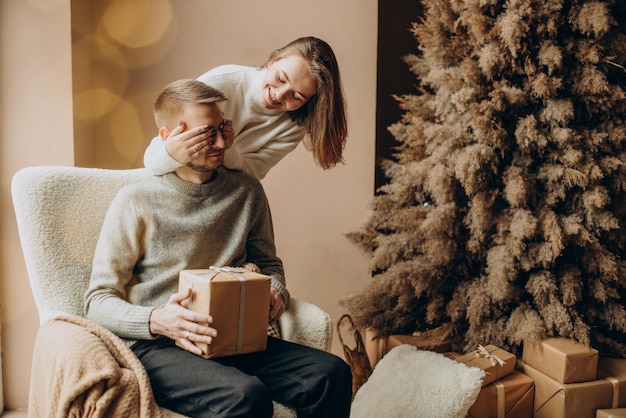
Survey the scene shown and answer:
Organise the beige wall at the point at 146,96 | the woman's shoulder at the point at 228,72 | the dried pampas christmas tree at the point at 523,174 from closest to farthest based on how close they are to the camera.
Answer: the woman's shoulder at the point at 228,72 → the dried pampas christmas tree at the point at 523,174 → the beige wall at the point at 146,96

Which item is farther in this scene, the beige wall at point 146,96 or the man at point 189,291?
the beige wall at point 146,96

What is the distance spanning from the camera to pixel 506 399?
169 centimetres

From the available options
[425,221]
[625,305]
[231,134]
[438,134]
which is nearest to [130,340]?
[231,134]

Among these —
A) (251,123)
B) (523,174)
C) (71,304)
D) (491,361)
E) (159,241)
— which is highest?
(251,123)

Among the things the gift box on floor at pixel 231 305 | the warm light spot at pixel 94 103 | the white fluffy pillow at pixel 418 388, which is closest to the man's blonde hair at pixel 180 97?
the gift box on floor at pixel 231 305

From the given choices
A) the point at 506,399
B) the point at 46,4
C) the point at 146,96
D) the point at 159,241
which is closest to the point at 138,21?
the point at 146,96

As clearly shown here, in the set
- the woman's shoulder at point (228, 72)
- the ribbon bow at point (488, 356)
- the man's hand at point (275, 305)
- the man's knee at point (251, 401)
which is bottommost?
the ribbon bow at point (488, 356)

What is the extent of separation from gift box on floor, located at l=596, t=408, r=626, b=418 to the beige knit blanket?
136 cm

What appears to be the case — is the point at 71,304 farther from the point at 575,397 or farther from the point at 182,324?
the point at 575,397

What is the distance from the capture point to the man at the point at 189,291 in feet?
3.57

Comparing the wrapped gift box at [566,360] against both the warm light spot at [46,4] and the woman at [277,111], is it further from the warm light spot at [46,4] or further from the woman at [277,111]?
the warm light spot at [46,4]

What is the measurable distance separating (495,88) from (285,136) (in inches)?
29.6

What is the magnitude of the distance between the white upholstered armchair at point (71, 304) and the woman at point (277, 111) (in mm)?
218

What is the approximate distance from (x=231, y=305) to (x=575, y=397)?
1193 millimetres
